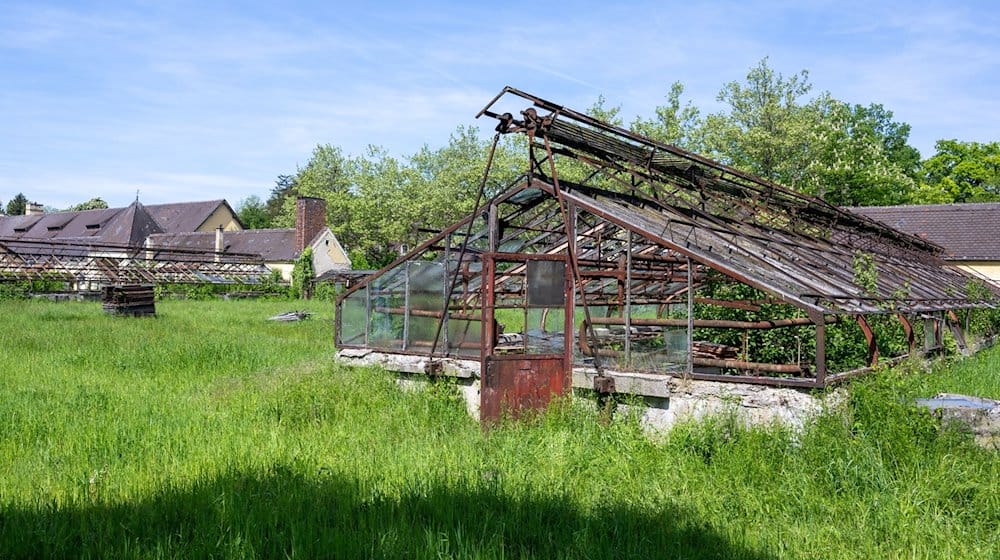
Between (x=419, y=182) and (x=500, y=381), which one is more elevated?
(x=419, y=182)

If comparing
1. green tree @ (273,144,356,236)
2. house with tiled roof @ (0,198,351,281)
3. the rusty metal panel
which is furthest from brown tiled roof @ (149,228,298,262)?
the rusty metal panel

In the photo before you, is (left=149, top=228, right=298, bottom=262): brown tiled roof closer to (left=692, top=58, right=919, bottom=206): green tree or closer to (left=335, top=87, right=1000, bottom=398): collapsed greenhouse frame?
(left=692, top=58, right=919, bottom=206): green tree

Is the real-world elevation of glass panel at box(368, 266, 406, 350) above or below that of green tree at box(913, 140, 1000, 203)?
below

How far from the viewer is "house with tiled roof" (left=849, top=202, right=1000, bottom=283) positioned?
27859 millimetres

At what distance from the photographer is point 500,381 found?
8844 mm

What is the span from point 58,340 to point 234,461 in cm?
1139

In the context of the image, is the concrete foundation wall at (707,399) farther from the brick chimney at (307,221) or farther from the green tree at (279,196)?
the green tree at (279,196)

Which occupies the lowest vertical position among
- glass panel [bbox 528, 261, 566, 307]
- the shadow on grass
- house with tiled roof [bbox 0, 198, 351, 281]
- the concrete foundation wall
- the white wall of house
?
the shadow on grass

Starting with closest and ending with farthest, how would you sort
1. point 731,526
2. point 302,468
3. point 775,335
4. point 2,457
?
point 731,526
point 302,468
point 2,457
point 775,335

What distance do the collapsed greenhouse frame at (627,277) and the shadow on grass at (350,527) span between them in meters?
3.20

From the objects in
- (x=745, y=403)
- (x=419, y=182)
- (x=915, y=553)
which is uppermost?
(x=419, y=182)

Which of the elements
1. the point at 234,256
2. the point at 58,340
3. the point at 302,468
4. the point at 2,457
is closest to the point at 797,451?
the point at 302,468

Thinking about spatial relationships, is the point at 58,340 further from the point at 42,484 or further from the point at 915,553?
the point at 915,553

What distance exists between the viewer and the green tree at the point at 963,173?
4081 centimetres
